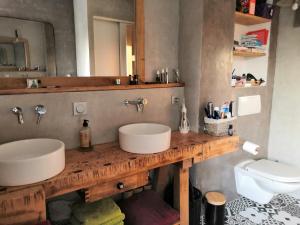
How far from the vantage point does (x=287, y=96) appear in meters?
2.39

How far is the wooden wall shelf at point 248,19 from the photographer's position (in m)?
2.03

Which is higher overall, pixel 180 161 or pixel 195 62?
pixel 195 62

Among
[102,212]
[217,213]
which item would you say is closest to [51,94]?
[102,212]

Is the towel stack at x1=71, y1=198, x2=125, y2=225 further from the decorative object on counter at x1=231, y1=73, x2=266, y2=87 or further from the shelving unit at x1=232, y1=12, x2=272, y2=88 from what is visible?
the shelving unit at x1=232, y1=12, x2=272, y2=88

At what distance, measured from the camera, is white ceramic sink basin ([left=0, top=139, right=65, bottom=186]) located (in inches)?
37.8

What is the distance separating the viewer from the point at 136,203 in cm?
157

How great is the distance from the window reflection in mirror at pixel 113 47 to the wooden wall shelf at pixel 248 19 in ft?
3.36

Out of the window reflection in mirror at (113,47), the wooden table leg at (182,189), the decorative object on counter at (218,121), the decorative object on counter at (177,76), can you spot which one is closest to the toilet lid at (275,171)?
the decorative object on counter at (218,121)

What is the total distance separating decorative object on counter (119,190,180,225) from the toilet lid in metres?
1.00

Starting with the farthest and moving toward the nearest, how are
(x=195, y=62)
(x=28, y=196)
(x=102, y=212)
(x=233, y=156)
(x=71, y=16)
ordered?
(x=233, y=156)
(x=195, y=62)
(x=71, y=16)
(x=102, y=212)
(x=28, y=196)

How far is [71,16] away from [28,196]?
1.09 meters

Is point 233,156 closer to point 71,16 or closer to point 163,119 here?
point 163,119

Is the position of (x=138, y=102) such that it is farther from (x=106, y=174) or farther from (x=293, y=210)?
(x=293, y=210)

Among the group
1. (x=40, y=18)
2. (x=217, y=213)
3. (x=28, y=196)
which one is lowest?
(x=217, y=213)
